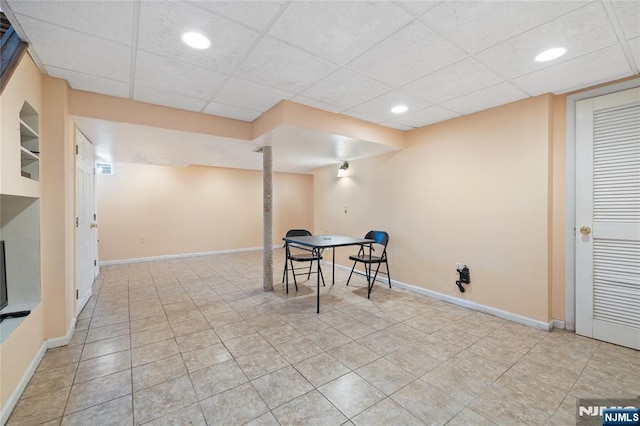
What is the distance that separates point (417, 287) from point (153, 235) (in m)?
6.02

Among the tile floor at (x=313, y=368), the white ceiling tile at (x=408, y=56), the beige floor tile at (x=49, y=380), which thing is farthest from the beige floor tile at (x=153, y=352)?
the white ceiling tile at (x=408, y=56)

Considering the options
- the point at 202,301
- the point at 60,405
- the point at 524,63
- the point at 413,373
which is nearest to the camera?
the point at 60,405

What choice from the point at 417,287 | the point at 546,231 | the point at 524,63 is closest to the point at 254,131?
the point at 524,63

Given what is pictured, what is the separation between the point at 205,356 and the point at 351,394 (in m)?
1.33

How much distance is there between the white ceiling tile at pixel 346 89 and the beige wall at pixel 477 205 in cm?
151

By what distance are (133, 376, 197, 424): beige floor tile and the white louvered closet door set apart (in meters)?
3.75

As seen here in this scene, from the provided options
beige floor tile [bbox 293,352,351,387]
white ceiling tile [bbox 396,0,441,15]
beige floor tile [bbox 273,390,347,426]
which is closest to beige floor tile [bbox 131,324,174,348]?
beige floor tile [bbox 293,352,351,387]

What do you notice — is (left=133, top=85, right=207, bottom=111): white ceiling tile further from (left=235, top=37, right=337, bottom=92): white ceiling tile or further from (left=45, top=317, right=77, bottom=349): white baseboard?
(left=45, top=317, right=77, bottom=349): white baseboard

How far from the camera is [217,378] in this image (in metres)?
2.04

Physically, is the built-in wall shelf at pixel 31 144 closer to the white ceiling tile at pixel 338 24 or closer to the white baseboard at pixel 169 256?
the white ceiling tile at pixel 338 24

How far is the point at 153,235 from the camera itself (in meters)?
6.38

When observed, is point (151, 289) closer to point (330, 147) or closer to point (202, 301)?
point (202, 301)

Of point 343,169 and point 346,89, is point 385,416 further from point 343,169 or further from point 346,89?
point 343,169

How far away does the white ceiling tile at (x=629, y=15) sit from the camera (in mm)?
1606
